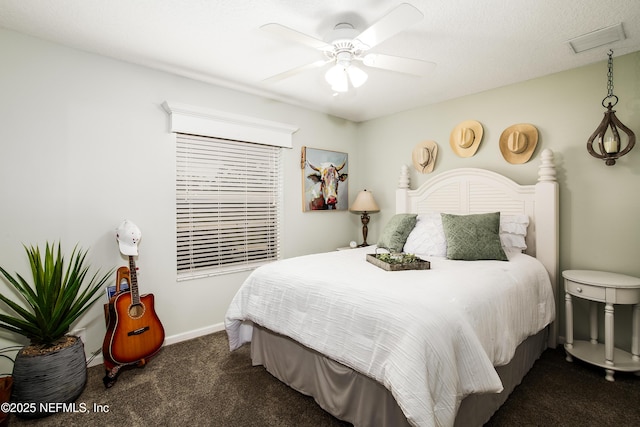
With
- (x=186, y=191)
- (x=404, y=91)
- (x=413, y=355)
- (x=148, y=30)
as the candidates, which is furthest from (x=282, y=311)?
(x=404, y=91)

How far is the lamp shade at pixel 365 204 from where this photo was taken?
3918mm

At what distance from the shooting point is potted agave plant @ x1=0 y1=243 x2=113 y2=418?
177cm

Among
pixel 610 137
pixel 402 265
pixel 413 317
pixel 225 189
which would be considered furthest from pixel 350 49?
pixel 610 137

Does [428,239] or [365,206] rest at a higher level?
[365,206]

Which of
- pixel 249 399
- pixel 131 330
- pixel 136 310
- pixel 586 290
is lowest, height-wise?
pixel 249 399

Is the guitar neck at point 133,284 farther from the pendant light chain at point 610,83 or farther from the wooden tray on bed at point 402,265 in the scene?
the pendant light chain at point 610,83

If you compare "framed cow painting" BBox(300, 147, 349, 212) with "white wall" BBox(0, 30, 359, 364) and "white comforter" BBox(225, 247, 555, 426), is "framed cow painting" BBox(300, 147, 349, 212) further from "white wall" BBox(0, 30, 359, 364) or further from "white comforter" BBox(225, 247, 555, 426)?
"white comforter" BBox(225, 247, 555, 426)

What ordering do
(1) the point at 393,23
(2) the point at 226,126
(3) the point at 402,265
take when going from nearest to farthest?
1. (1) the point at 393,23
2. (3) the point at 402,265
3. (2) the point at 226,126

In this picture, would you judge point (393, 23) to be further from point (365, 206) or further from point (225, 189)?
point (365, 206)

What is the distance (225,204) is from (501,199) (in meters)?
2.71

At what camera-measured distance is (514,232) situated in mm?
2713

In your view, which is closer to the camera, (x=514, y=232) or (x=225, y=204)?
(x=514, y=232)

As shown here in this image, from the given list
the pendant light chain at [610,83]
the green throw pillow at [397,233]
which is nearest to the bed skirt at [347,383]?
the green throw pillow at [397,233]

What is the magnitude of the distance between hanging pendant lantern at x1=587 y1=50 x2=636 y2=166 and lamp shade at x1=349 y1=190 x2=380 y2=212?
2.13 m
